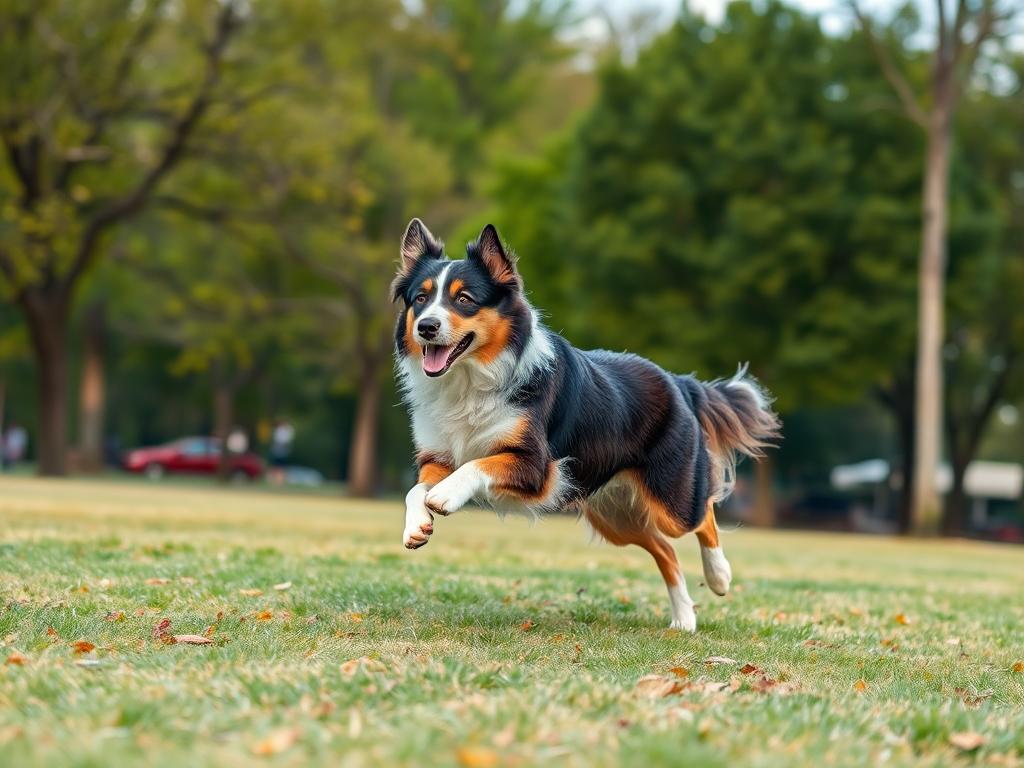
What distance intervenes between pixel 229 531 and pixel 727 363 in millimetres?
22372

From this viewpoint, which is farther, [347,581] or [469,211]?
[469,211]

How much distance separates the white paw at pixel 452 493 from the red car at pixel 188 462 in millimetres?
56517

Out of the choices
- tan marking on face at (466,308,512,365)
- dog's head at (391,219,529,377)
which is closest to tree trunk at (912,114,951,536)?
dog's head at (391,219,529,377)

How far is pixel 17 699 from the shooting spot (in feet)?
15.1

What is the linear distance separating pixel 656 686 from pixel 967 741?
49.1 inches

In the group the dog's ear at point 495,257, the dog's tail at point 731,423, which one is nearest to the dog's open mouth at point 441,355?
the dog's ear at point 495,257

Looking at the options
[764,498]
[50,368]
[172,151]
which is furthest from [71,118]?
[764,498]

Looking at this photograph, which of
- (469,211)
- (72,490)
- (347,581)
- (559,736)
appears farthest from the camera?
(469,211)

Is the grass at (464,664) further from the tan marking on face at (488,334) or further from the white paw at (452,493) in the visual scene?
the tan marking on face at (488,334)

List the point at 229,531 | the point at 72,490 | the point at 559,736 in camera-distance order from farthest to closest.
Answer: the point at 72,490 < the point at 229,531 < the point at 559,736

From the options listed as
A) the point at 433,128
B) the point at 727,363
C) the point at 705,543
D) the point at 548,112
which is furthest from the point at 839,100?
the point at 705,543

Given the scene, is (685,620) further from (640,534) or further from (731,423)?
(731,423)

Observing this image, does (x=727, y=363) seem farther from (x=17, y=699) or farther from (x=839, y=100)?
(x=17, y=699)

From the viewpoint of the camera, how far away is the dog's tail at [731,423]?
9.08 metres
